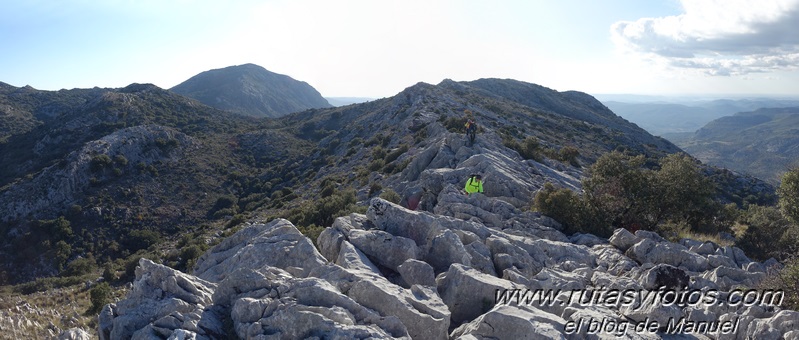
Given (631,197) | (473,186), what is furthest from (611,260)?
(473,186)

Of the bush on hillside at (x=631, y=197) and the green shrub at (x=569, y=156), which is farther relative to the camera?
the green shrub at (x=569, y=156)

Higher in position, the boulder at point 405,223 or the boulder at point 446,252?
the boulder at point 405,223

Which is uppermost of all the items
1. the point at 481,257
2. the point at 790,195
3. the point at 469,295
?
the point at 790,195

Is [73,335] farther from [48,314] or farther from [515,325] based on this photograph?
[48,314]

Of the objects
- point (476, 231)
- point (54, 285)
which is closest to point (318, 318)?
point (476, 231)

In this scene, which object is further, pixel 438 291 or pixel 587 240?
pixel 587 240

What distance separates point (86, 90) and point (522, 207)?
167m

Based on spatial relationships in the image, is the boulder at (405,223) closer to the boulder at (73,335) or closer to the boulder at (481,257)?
the boulder at (481,257)

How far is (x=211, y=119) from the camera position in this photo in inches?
3735

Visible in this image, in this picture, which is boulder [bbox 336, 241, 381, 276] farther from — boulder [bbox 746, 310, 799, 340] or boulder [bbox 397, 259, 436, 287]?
boulder [bbox 746, 310, 799, 340]

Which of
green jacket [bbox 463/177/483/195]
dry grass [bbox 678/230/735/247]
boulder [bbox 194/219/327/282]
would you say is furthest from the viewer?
green jacket [bbox 463/177/483/195]

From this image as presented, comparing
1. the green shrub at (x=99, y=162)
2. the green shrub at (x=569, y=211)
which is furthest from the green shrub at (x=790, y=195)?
the green shrub at (x=99, y=162)

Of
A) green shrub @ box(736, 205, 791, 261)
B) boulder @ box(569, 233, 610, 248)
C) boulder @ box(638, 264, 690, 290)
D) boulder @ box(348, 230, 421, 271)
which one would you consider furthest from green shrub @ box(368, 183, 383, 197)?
green shrub @ box(736, 205, 791, 261)

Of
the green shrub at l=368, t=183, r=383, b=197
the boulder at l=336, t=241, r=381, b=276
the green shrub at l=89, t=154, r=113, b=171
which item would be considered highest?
the green shrub at l=89, t=154, r=113, b=171
